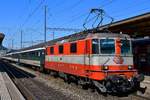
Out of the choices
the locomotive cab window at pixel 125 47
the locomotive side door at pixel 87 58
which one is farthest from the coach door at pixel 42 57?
the locomotive cab window at pixel 125 47

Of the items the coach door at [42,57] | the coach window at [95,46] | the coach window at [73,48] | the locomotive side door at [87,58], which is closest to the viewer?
the coach window at [95,46]

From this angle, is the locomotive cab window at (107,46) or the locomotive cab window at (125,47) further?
the locomotive cab window at (125,47)

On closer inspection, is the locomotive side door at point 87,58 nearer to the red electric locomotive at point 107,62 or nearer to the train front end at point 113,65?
the red electric locomotive at point 107,62

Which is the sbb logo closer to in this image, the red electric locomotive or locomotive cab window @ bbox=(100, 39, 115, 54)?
the red electric locomotive

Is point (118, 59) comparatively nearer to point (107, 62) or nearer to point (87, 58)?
point (107, 62)

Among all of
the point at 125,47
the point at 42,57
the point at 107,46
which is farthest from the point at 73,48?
the point at 42,57

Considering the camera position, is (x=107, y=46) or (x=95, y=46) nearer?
(x=95, y=46)

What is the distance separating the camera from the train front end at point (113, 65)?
15.7 metres

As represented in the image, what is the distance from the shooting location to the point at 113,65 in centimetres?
1641

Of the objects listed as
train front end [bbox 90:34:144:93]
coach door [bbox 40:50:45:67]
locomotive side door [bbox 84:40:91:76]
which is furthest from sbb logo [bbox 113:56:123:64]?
coach door [bbox 40:50:45:67]

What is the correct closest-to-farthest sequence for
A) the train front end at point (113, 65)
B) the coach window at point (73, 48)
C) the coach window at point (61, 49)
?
1. the train front end at point (113, 65)
2. the coach window at point (73, 48)
3. the coach window at point (61, 49)

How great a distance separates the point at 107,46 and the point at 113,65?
3.15ft

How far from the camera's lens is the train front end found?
51.6 ft

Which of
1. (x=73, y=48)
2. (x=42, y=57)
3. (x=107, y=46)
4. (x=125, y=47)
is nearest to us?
(x=107, y=46)
